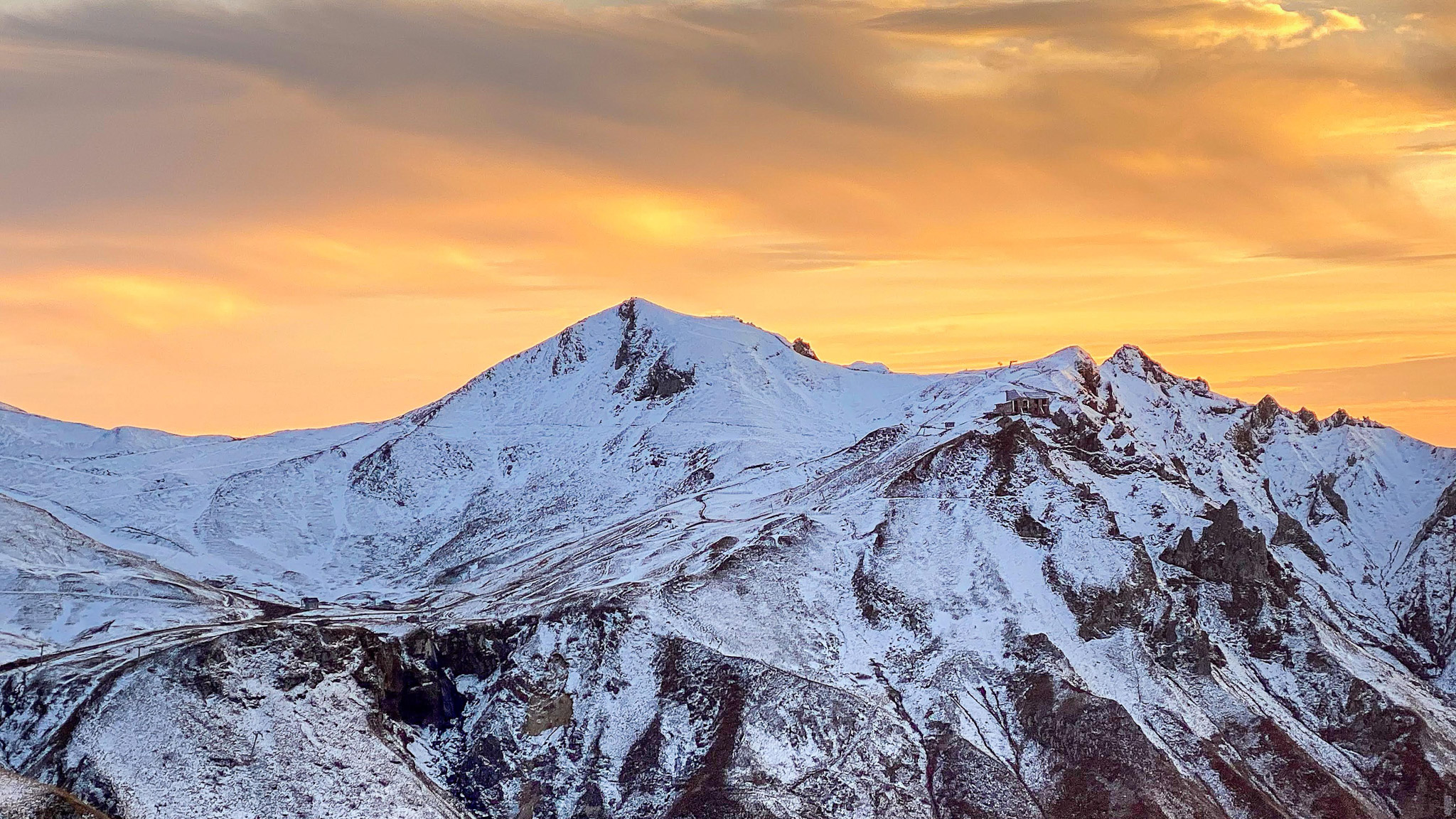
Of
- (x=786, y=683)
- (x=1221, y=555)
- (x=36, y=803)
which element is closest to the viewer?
(x=36, y=803)

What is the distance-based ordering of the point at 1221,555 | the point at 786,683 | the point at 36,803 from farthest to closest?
the point at 1221,555 < the point at 786,683 < the point at 36,803

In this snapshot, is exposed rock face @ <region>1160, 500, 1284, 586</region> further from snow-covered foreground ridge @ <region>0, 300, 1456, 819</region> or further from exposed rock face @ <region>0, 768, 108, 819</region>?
exposed rock face @ <region>0, 768, 108, 819</region>

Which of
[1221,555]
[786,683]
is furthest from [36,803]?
[1221,555]

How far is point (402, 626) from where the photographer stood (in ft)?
553

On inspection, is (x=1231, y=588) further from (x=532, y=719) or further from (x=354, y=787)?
(x=354, y=787)

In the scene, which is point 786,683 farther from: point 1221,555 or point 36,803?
point 36,803

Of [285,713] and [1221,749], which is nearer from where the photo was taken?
[285,713]

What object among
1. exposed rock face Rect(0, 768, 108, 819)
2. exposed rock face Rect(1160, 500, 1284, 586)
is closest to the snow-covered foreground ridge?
exposed rock face Rect(1160, 500, 1284, 586)

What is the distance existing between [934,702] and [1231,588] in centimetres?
5186

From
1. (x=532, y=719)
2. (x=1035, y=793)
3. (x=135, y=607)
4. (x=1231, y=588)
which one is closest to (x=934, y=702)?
(x=1035, y=793)

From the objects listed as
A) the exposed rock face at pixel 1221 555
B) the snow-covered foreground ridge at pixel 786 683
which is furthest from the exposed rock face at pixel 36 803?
the exposed rock face at pixel 1221 555

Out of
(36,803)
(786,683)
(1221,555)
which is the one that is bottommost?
(786,683)

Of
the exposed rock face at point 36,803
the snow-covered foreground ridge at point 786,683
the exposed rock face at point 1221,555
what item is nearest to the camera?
the exposed rock face at point 36,803

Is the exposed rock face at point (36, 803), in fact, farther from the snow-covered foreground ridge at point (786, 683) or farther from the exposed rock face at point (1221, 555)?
the exposed rock face at point (1221, 555)
